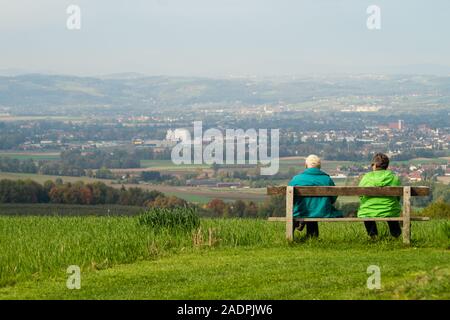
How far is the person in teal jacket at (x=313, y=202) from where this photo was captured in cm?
1373

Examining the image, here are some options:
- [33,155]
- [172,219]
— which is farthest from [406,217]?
[33,155]

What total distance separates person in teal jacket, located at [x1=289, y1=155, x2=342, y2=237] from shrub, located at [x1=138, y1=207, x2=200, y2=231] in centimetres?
221

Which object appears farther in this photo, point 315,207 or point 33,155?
point 33,155

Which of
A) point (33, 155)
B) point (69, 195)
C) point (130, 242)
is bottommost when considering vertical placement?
point (33, 155)

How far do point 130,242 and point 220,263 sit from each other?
7.15ft

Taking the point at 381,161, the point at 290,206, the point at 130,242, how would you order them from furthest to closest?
the point at 381,161
the point at 130,242
the point at 290,206

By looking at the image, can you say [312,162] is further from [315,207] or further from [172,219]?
[172,219]

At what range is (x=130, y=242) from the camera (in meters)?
13.7

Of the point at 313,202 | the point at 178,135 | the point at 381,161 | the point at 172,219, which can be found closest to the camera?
the point at 313,202

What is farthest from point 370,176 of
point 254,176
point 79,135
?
point 79,135

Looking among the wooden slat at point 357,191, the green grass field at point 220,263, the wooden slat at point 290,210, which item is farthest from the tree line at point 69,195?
the wooden slat at point 357,191

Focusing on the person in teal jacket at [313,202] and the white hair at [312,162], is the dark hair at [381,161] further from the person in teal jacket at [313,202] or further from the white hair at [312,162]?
the white hair at [312,162]

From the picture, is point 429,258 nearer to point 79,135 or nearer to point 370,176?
point 370,176

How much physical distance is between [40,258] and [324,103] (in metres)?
179
